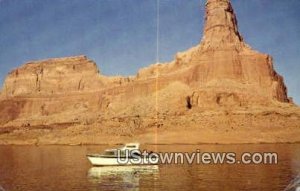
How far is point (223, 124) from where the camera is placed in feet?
78.6

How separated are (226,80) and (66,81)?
983cm

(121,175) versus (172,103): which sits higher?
(172,103)

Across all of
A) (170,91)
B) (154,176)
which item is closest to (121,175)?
(154,176)

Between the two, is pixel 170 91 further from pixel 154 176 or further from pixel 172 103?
pixel 154 176

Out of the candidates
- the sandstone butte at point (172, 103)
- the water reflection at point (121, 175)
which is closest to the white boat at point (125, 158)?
the water reflection at point (121, 175)

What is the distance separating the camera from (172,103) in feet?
83.0

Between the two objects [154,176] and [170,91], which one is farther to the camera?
[170,91]

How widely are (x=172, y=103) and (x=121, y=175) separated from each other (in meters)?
12.9

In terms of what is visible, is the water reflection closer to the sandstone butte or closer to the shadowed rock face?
the sandstone butte

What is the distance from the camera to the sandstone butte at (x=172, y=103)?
21719 mm

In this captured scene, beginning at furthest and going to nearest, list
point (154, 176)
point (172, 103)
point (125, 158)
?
point (172, 103)
point (125, 158)
point (154, 176)

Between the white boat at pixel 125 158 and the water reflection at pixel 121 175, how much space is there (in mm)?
159

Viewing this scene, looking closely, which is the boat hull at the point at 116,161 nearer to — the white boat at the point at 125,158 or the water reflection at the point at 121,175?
the white boat at the point at 125,158

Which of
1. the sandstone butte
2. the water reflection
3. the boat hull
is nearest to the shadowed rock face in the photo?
the sandstone butte
